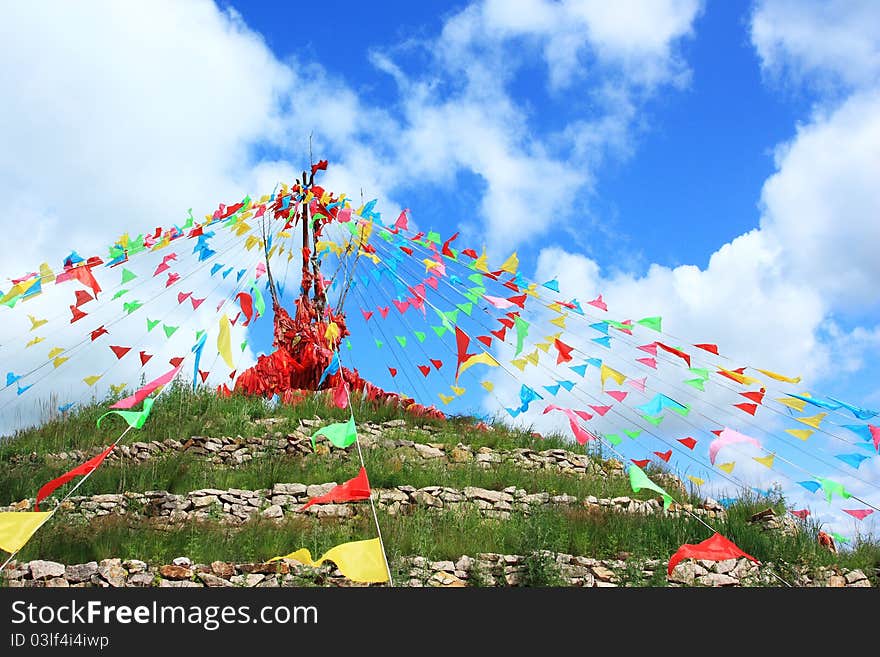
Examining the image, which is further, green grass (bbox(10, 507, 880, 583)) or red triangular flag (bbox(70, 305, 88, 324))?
red triangular flag (bbox(70, 305, 88, 324))

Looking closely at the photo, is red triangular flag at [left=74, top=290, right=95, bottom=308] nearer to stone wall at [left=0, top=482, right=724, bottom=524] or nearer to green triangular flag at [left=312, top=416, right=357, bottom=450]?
stone wall at [left=0, top=482, right=724, bottom=524]

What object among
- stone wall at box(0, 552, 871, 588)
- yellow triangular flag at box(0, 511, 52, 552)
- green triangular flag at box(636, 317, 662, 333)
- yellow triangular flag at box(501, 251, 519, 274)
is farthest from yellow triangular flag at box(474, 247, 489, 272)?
yellow triangular flag at box(0, 511, 52, 552)

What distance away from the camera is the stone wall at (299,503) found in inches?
370

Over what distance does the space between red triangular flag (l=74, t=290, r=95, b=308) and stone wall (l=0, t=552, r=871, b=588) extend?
4.16m

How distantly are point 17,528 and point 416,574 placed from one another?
376 centimetres

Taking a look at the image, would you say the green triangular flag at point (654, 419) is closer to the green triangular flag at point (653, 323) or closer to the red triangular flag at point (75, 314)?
the green triangular flag at point (653, 323)

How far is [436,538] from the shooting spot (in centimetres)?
849

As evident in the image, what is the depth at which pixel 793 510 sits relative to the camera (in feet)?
35.1

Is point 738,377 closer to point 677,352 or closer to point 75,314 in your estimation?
point 677,352

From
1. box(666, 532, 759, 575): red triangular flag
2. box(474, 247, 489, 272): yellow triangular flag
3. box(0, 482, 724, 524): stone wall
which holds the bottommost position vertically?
box(666, 532, 759, 575): red triangular flag

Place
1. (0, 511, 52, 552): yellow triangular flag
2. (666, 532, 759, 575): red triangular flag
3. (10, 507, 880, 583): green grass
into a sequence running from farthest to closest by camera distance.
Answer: (10, 507, 880, 583): green grass
(666, 532, 759, 575): red triangular flag
(0, 511, 52, 552): yellow triangular flag

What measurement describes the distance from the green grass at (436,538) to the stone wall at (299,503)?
1.16 feet

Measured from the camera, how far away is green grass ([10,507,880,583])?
794cm

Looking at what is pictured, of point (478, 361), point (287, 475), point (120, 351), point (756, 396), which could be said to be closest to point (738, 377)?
point (756, 396)
